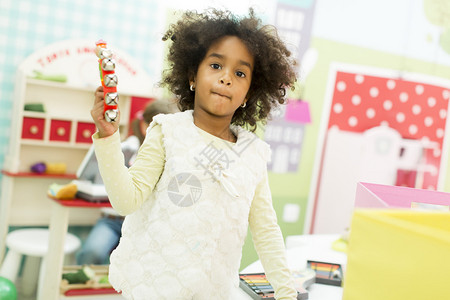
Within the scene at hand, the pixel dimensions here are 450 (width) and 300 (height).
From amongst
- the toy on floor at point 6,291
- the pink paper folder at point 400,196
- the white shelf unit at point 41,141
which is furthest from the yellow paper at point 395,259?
the white shelf unit at point 41,141

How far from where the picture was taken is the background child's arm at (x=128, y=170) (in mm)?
858

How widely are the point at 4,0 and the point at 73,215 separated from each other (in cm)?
137

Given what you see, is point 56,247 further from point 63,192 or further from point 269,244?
point 269,244

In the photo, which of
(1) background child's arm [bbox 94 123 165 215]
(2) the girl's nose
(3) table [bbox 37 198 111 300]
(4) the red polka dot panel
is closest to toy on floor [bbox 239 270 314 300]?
(1) background child's arm [bbox 94 123 165 215]

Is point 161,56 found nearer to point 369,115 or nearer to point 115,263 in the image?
point 369,115

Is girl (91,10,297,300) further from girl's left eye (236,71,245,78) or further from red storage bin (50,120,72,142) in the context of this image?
red storage bin (50,120,72,142)

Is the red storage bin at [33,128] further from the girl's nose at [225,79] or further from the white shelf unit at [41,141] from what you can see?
the girl's nose at [225,79]

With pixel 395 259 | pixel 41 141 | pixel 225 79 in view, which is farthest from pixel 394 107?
pixel 395 259

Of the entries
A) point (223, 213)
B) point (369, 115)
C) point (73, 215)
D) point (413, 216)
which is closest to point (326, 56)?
point (369, 115)

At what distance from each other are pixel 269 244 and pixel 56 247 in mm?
1476

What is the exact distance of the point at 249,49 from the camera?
1078mm

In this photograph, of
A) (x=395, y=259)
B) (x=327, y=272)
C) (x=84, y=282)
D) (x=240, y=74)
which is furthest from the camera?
Answer: (x=84, y=282)

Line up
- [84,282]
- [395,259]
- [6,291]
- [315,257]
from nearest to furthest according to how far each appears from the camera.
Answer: [395,259], [315,257], [6,291], [84,282]

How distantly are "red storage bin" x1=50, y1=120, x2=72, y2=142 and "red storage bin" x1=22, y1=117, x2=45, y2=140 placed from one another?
6cm
